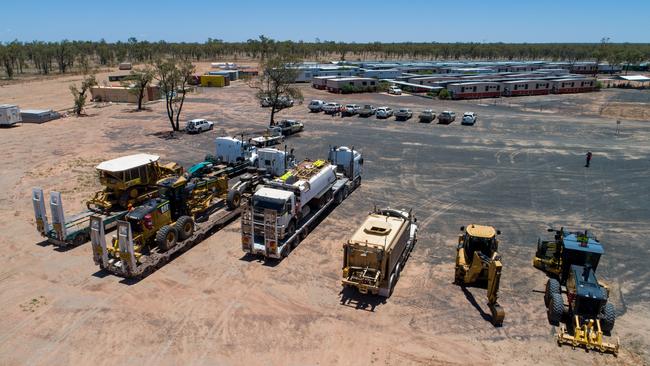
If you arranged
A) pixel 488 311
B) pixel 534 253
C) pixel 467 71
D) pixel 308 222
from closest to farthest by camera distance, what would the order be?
pixel 488 311 < pixel 534 253 < pixel 308 222 < pixel 467 71

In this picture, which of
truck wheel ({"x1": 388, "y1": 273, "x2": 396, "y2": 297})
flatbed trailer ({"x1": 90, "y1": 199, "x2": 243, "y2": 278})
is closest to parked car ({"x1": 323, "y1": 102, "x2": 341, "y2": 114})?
flatbed trailer ({"x1": 90, "y1": 199, "x2": 243, "y2": 278})

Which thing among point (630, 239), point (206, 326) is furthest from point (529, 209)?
point (206, 326)

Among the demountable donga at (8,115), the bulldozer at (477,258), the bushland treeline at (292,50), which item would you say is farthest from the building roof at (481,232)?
the bushland treeline at (292,50)

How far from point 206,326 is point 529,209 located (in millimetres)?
18219

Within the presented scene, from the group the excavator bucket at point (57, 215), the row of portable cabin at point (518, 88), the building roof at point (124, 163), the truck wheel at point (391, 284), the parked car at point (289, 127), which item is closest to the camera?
the truck wheel at point (391, 284)

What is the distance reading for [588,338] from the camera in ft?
42.4

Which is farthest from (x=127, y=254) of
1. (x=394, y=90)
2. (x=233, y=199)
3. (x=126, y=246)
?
(x=394, y=90)

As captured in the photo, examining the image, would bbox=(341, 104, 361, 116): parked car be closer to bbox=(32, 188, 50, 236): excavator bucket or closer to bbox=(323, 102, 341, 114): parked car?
bbox=(323, 102, 341, 114): parked car

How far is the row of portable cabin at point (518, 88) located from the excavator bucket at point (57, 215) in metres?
60.1

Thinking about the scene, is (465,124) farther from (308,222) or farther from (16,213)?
(16,213)

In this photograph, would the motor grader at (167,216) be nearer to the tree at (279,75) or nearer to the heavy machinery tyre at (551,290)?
the heavy machinery tyre at (551,290)

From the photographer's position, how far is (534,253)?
1891 cm

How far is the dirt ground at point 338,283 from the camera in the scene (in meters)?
12.8

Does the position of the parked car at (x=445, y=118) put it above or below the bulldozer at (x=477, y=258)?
above
